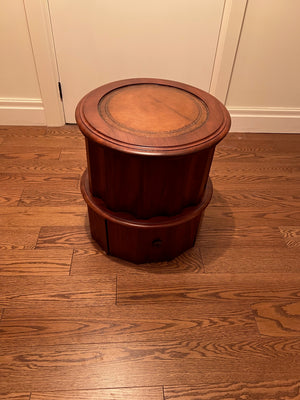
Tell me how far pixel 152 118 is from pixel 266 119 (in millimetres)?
1538

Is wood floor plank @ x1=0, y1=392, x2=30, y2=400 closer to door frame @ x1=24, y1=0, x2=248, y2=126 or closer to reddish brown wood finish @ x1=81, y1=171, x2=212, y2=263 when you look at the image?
reddish brown wood finish @ x1=81, y1=171, x2=212, y2=263

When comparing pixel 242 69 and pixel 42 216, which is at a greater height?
pixel 242 69

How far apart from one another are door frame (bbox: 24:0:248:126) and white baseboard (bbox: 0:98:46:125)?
0.06 metres

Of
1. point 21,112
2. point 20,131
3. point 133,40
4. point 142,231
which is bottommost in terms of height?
point 20,131

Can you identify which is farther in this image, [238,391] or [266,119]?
[266,119]

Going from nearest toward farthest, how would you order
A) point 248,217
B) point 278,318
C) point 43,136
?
point 278,318 < point 248,217 < point 43,136

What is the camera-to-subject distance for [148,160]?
953 millimetres

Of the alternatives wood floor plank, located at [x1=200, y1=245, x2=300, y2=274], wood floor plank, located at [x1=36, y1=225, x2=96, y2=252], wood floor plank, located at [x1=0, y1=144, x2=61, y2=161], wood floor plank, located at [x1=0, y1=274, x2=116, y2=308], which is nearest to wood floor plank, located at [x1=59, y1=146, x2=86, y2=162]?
wood floor plank, located at [x1=0, y1=144, x2=61, y2=161]

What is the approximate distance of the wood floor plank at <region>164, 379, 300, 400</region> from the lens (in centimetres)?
97

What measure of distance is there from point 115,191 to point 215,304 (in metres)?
0.65

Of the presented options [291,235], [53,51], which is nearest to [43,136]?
[53,51]

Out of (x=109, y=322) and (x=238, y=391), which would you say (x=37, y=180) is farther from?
(x=238, y=391)

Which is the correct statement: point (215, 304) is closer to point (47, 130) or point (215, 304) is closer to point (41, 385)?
point (41, 385)

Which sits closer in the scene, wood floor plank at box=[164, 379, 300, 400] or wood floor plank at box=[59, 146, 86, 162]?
wood floor plank at box=[164, 379, 300, 400]
